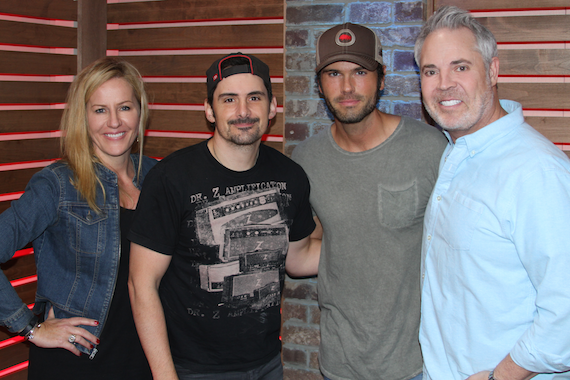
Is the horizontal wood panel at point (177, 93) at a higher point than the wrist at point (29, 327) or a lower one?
higher

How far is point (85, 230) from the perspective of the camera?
2109 mm

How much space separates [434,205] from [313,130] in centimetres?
103

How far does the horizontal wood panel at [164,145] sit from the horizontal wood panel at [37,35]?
0.96 meters

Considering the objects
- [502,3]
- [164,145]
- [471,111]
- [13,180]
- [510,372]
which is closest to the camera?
[510,372]

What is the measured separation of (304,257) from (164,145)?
1.55 m

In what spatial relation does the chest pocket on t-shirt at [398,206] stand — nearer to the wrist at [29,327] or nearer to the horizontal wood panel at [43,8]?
the wrist at [29,327]

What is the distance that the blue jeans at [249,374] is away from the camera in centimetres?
200

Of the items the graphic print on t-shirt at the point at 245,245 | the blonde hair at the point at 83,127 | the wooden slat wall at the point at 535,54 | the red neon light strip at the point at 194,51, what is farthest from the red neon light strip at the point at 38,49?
the wooden slat wall at the point at 535,54

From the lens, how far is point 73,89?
2.23m

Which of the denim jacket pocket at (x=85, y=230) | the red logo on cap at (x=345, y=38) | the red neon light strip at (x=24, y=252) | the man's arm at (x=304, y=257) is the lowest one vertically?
the red neon light strip at (x=24, y=252)

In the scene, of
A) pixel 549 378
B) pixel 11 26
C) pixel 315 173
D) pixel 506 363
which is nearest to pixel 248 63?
pixel 315 173

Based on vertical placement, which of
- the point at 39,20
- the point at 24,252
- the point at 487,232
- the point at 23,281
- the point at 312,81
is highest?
the point at 39,20

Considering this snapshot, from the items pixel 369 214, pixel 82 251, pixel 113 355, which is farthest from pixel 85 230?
pixel 369 214

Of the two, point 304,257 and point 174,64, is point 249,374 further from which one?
point 174,64
